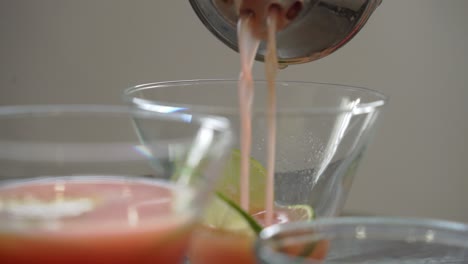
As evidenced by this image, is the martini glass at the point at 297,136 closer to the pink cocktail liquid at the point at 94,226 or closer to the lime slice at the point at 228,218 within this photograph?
the lime slice at the point at 228,218

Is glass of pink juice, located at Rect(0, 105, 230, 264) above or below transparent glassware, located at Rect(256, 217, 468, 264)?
above

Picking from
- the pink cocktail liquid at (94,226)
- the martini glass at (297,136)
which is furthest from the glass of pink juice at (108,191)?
the martini glass at (297,136)

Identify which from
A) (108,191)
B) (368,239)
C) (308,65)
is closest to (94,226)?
(108,191)

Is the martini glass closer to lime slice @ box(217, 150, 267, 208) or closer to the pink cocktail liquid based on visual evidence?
lime slice @ box(217, 150, 267, 208)

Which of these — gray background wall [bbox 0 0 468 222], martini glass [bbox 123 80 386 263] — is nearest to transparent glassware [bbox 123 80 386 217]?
martini glass [bbox 123 80 386 263]

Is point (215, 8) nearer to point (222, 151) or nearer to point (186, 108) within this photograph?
point (186, 108)

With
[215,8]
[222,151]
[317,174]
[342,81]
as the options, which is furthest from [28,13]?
[222,151]

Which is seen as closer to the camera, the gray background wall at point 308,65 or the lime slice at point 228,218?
the lime slice at point 228,218
